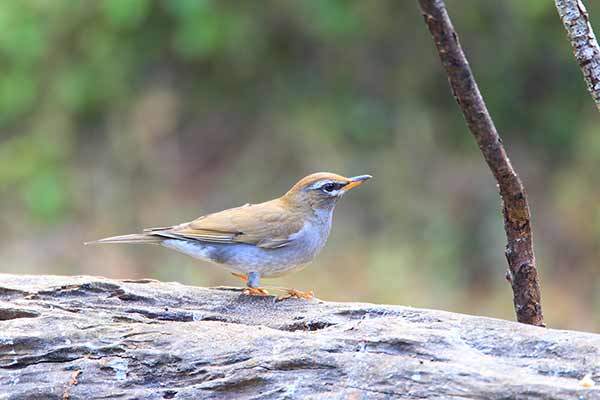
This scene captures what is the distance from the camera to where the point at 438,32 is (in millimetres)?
3492

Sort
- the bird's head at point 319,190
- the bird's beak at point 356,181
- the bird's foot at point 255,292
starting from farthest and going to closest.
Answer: the bird's head at point 319,190
the bird's beak at point 356,181
the bird's foot at point 255,292

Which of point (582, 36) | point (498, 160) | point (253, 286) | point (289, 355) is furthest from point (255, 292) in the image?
point (582, 36)

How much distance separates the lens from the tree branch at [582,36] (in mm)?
3965

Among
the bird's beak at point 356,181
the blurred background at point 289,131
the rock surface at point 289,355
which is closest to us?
the rock surface at point 289,355

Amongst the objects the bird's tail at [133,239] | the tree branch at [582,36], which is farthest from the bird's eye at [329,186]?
the tree branch at [582,36]

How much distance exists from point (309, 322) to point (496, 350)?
0.97m

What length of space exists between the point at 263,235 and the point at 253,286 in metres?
0.32

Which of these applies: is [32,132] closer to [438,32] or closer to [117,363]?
[117,363]

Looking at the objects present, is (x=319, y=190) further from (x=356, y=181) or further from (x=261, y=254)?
(x=261, y=254)

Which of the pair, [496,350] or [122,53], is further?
[122,53]

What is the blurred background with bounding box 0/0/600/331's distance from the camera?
9.90 m

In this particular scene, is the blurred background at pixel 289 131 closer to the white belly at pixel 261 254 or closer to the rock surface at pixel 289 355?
the white belly at pixel 261 254

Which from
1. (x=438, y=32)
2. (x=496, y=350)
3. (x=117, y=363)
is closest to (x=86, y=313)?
(x=117, y=363)

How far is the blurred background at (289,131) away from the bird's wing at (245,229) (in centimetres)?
399
